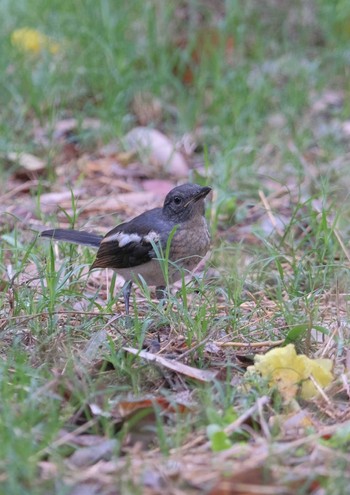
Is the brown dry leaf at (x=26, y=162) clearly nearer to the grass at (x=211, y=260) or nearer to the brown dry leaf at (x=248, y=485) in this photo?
the grass at (x=211, y=260)

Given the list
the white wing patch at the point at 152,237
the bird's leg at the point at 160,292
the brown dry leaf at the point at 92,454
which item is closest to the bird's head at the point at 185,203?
the white wing patch at the point at 152,237

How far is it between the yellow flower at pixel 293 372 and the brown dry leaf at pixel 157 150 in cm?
352

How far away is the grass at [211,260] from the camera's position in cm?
316

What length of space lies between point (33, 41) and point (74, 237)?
143 inches

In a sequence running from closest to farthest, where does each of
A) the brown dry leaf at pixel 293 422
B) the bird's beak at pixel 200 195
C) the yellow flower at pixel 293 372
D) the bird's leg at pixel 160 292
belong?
the brown dry leaf at pixel 293 422, the yellow flower at pixel 293 372, the bird's leg at pixel 160 292, the bird's beak at pixel 200 195

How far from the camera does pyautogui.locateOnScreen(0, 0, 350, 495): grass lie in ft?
10.4

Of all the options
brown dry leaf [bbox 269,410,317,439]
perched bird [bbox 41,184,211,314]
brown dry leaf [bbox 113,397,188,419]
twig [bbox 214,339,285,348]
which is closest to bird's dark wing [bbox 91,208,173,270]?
perched bird [bbox 41,184,211,314]

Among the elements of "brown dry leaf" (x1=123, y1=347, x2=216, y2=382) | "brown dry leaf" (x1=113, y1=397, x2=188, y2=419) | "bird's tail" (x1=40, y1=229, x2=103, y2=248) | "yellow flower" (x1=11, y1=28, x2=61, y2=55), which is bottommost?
"brown dry leaf" (x1=113, y1=397, x2=188, y2=419)

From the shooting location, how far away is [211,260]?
5.43 metres

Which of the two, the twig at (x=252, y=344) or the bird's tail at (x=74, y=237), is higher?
the bird's tail at (x=74, y=237)

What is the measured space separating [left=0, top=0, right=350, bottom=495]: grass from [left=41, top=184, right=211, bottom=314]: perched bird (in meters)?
0.15

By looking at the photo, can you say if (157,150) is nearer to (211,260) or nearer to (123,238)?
(211,260)

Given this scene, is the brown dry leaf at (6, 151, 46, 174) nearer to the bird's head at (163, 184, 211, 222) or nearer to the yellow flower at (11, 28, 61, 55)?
the yellow flower at (11, 28, 61, 55)

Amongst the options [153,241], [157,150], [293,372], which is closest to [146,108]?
[157,150]
